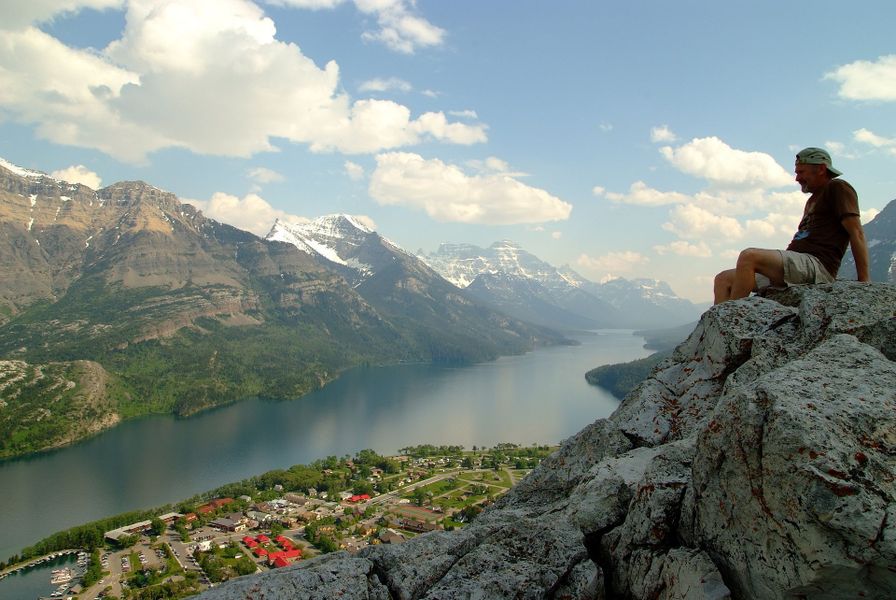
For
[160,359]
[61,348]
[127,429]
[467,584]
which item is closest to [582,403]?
[127,429]

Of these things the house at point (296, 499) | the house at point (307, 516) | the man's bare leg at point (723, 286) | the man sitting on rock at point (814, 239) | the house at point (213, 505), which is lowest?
the house at point (307, 516)

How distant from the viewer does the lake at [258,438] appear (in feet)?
241

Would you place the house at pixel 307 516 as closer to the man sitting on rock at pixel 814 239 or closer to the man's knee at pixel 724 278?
the man's knee at pixel 724 278

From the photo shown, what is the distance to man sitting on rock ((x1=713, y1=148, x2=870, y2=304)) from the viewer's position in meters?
7.57

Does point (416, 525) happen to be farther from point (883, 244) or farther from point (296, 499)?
point (883, 244)

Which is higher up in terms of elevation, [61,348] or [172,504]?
[61,348]

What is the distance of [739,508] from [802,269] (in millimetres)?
5001

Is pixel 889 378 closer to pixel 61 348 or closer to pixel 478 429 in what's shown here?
pixel 478 429

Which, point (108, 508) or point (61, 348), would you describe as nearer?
point (108, 508)

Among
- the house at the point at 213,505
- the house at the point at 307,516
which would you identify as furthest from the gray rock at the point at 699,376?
the house at the point at 213,505

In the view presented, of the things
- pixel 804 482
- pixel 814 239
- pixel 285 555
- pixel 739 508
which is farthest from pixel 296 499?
pixel 804 482

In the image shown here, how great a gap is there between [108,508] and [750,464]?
85.7 meters

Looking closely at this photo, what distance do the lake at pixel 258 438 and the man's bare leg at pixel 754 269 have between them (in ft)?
245

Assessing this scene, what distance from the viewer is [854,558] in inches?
150
